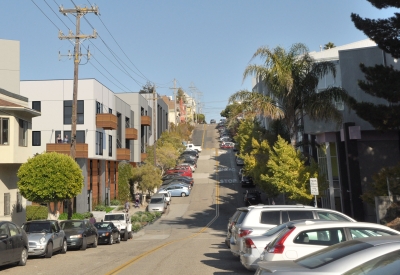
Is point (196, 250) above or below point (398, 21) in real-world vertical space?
below

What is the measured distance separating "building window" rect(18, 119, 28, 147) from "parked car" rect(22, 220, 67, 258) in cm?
1068

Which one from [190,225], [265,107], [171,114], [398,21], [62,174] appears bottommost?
[190,225]

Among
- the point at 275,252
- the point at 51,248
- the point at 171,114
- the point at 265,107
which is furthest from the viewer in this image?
the point at 171,114

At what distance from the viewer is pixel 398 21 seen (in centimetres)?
2166

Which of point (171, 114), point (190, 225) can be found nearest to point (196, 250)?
point (190, 225)

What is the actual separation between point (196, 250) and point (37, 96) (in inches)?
1138

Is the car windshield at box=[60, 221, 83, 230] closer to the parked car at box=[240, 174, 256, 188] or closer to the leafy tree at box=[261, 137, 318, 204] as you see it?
the leafy tree at box=[261, 137, 318, 204]

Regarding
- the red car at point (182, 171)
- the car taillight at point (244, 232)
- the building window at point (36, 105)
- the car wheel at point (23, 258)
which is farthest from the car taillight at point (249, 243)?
the red car at point (182, 171)

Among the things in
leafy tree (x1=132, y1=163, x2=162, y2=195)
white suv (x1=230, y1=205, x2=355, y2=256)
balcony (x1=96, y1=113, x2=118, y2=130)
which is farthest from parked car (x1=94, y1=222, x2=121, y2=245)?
leafy tree (x1=132, y1=163, x2=162, y2=195)

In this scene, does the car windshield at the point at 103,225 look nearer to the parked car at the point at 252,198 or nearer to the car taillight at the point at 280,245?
the car taillight at the point at 280,245

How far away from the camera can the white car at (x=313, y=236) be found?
33.0 ft

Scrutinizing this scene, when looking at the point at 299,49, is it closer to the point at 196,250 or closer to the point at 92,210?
the point at 196,250

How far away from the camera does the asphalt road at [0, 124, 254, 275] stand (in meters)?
15.4

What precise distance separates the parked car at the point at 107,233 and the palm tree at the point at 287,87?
9.94m
